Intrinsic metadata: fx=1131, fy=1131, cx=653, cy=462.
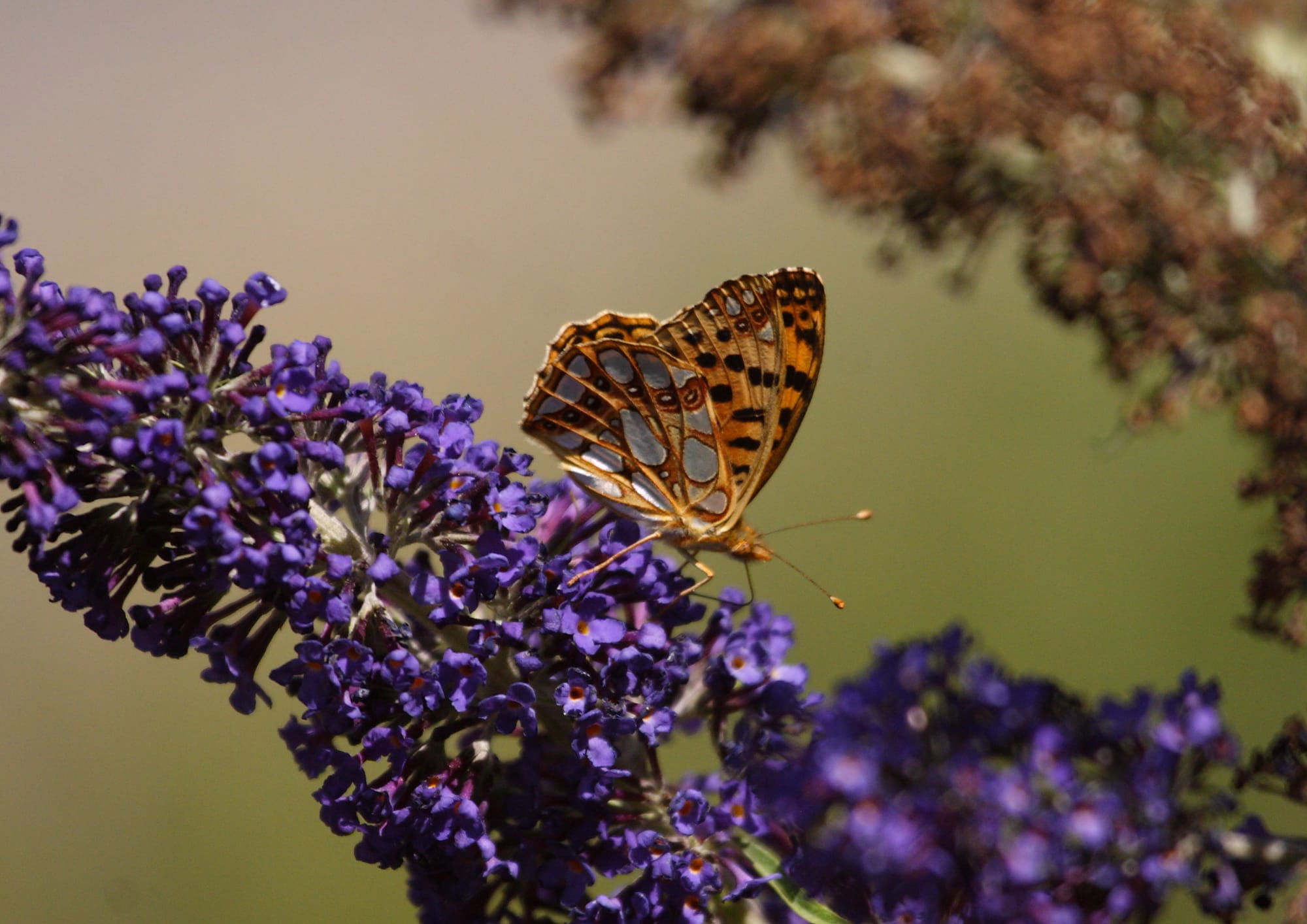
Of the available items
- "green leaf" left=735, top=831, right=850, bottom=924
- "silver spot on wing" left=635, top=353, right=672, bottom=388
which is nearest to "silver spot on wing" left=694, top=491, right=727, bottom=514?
"silver spot on wing" left=635, top=353, right=672, bottom=388

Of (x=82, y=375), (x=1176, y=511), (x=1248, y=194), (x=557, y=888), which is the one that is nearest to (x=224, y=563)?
(x=82, y=375)

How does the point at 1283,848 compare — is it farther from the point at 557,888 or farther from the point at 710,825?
the point at 557,888

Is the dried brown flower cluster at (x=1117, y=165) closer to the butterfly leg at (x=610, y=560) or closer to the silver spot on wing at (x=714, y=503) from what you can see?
the silver spot on wing at (x=714, y=503)

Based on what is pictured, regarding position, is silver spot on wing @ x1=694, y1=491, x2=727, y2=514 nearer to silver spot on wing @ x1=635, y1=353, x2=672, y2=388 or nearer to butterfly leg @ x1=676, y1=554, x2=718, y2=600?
butterfly leg @ x1=676, y1=554, x2=718, y2=600

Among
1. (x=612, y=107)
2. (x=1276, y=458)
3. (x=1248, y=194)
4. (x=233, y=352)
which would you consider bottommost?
(x=233, y=352)

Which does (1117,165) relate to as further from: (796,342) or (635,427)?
(635,427)

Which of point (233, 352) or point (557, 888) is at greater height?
point (233, 352)

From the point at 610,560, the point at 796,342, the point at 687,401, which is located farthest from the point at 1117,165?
the point at 610,560
